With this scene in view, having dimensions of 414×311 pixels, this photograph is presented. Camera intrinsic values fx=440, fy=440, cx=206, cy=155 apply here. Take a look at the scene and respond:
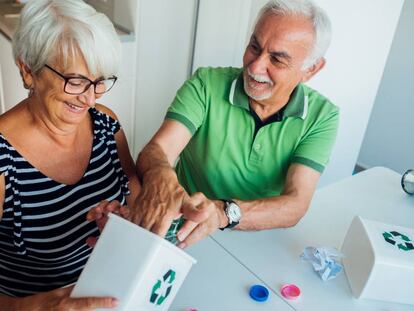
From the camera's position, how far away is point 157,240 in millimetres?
665

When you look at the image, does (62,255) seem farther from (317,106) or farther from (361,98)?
(361,98)

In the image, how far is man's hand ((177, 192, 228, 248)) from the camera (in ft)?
3.02

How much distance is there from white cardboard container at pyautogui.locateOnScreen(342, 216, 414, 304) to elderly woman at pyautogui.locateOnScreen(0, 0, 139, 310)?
2.04 ft

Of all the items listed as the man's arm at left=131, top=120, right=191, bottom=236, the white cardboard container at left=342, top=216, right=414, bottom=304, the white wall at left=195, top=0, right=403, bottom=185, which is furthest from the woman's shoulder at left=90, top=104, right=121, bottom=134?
the white wall at left=195, top=0, right=403, bottom=185

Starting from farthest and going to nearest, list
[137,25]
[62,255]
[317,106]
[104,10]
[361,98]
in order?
[104,10] < [361,98] < [137,25] < [317,106] < [62,255]

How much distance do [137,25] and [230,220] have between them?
1.52 metres

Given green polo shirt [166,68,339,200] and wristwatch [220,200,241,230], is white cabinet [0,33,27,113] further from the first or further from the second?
wristwatch [220,200,241,230]

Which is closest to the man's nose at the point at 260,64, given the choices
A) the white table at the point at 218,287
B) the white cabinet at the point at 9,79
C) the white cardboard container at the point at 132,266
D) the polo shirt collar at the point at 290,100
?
the polo shirt collar at the point at 290,100

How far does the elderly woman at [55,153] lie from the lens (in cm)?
94

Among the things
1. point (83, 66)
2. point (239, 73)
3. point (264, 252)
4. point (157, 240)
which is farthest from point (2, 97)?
point (157, 240)

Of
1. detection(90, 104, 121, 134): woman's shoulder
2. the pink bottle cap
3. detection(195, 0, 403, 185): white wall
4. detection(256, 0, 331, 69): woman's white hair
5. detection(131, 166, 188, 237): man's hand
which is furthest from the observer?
detection(195, 0, 403, 185): white wall

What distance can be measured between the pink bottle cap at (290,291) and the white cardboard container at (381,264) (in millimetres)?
157

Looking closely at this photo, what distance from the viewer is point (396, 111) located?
119 inches

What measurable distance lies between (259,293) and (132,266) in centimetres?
46
